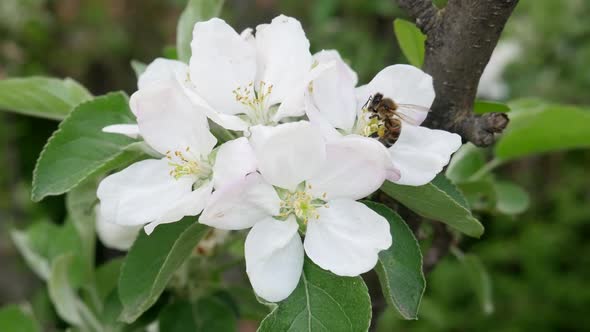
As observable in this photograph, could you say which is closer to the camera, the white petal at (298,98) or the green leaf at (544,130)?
the white petal at (298,98)

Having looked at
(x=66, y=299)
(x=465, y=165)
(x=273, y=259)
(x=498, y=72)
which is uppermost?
(x=273, y=259)

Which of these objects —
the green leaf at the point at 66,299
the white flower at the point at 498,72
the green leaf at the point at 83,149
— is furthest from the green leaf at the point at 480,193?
the white flower at the point at 498,72

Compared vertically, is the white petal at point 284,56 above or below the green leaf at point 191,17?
above

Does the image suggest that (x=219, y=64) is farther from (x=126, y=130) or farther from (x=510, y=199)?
(x=510, y=199)

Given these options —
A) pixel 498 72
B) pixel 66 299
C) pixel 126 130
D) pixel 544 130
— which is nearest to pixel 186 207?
pixel 126 130

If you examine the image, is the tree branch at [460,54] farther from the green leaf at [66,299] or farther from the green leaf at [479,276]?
the green leaf at [66,299]

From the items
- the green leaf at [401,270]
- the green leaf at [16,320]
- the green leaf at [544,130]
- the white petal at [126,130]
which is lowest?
the green leaf at [16,320]

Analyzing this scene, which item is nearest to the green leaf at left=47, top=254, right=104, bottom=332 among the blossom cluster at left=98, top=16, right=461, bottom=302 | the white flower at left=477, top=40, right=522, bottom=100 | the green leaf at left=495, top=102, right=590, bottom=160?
the blossom cluster at left=98, top=16, right=461, bottom=302
